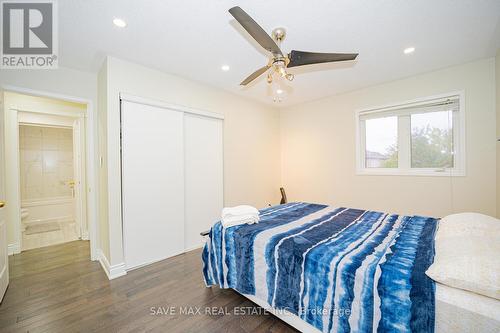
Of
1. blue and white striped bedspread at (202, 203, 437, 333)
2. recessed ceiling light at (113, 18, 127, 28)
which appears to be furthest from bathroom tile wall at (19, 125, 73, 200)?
blue and white striped bedspread at (202, 203, 437, 333)

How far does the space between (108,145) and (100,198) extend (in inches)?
33.2

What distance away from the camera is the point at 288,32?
79.5 inches

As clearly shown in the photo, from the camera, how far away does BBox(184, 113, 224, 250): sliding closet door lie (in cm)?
316

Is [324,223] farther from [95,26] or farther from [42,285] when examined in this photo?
[42,285]

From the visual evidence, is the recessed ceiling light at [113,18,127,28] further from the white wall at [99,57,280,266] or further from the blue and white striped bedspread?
the blue and white striped bedspread

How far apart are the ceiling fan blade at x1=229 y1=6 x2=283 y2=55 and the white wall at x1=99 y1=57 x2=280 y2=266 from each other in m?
1.85

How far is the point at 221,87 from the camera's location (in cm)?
347

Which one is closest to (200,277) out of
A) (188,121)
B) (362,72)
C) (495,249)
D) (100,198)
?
(100,198)

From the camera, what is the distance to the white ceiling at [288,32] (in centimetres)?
170

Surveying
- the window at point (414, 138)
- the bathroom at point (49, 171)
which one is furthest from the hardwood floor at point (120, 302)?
the window at point (414, 138)

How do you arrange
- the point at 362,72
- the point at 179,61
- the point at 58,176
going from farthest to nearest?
1. the point at 58,176
2. the point at 362,72
3. the point at 179,61

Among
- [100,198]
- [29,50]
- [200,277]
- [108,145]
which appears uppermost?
[29,50]

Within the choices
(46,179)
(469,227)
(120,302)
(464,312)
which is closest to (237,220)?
(120,302)

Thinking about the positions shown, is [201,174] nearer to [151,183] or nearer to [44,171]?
[151,183]
